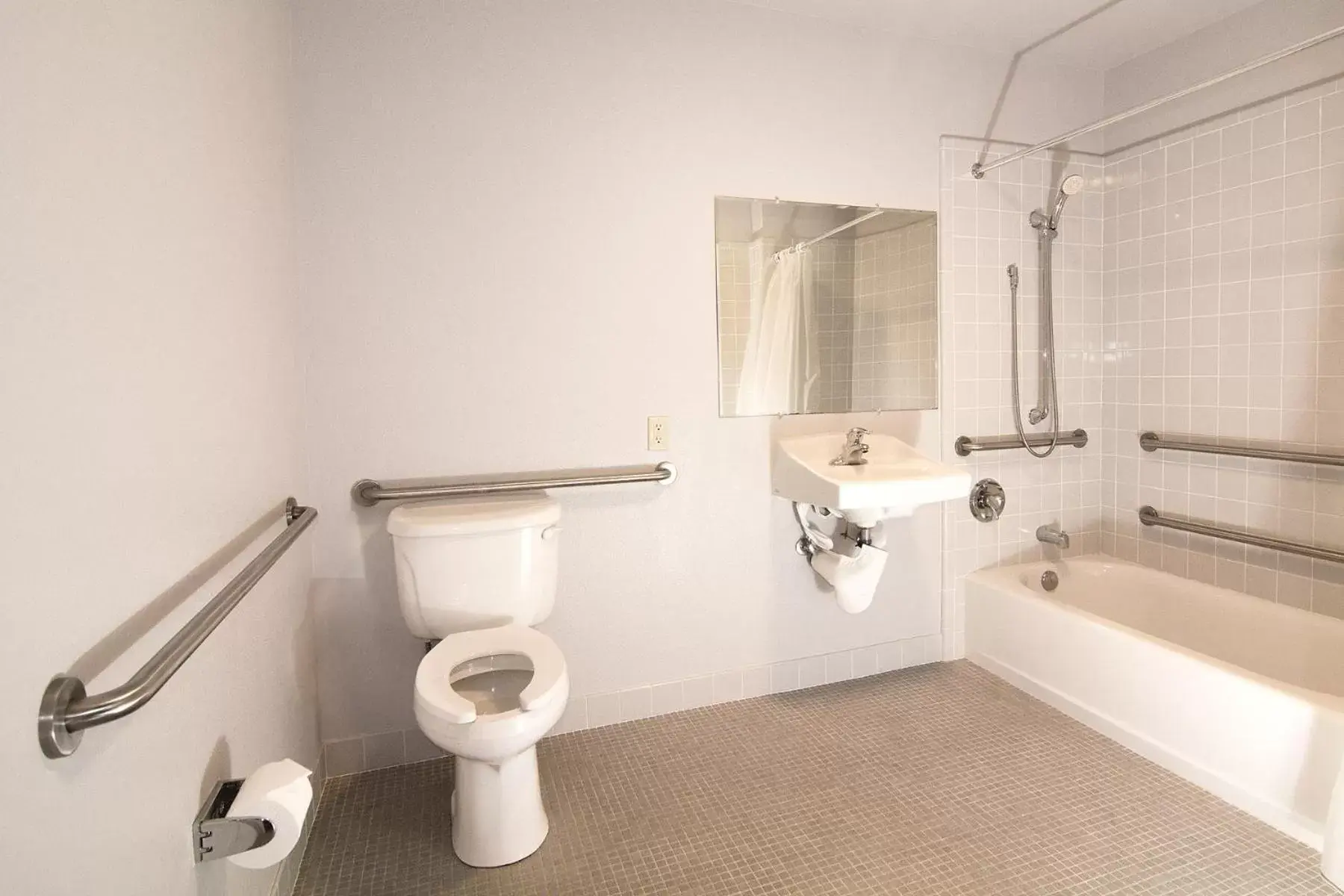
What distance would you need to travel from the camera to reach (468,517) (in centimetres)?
197

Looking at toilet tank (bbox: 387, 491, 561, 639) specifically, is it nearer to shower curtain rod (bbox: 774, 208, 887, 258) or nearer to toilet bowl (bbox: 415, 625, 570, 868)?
toilet bowl (bbox: 415, 625, 570, 868)

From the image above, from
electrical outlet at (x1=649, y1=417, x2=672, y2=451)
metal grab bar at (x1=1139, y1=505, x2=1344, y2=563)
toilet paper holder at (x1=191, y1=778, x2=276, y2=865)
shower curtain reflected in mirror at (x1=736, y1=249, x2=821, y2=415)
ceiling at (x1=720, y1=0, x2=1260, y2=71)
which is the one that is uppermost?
ceiling at (x1=720, y1=0, x2=1260, y2=71)

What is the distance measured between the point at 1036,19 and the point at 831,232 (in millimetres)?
1008

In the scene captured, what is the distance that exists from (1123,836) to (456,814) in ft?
5.41

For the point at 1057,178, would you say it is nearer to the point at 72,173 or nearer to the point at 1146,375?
the point at 1146,375

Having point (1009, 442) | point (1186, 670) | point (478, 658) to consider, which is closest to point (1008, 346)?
point (1009, 442)

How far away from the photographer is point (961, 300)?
278cm

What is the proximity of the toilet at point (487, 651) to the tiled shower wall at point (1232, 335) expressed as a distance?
2351 millimetres

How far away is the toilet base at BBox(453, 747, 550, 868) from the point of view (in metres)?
1.73

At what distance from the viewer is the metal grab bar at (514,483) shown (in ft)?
6.89

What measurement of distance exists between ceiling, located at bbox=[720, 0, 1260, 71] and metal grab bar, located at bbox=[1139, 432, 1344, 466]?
1.46 m

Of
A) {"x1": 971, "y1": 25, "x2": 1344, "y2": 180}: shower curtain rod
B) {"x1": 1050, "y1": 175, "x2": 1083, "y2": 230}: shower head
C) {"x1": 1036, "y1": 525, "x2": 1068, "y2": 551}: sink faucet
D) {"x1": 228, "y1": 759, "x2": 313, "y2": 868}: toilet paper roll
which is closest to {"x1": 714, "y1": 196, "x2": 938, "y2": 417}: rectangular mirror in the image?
{"x1": 971, "y1": 25, "x2": 1344, "y2": 180}: shower curtain rod

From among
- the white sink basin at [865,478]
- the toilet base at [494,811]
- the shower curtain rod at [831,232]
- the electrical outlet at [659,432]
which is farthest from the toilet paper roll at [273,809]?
the shower curtain rod at [831,232]

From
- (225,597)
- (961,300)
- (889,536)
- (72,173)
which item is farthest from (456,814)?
(961,300)
